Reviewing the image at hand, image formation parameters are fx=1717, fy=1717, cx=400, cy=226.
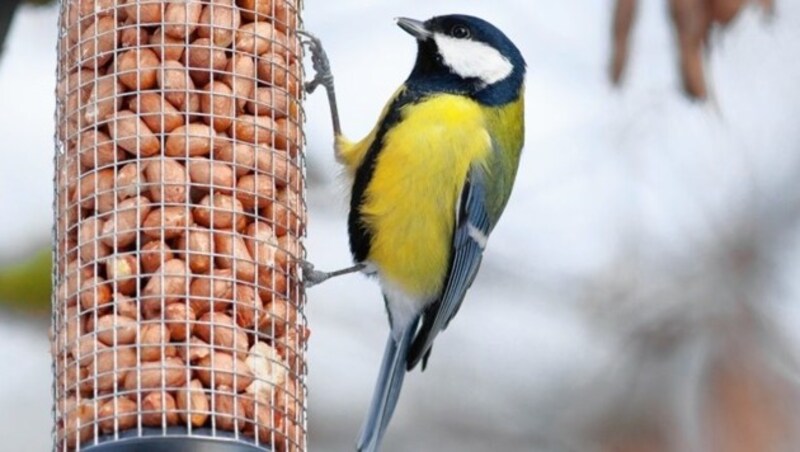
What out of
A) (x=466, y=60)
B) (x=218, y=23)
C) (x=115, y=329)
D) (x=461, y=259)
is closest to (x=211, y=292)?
(x=115, y=329)

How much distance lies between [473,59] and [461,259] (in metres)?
0.54

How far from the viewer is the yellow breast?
14.7 feet

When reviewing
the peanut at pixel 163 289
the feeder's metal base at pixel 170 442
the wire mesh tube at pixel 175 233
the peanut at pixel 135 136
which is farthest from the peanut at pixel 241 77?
the feeder's metal base at pixel 170 442

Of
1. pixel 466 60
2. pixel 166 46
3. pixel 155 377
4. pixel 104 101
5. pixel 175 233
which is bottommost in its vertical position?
pixel 155 377

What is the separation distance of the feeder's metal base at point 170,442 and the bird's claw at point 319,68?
114 centimetres

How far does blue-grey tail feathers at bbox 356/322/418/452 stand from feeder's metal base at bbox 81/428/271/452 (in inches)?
34.7

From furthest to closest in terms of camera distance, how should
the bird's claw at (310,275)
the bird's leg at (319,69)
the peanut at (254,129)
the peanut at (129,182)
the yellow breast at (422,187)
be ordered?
the yellow breast at (422,187), the bird's leg at (319,69), the bird's claw at (310,275), the peanut at (254,129), the peanut at (129,182)

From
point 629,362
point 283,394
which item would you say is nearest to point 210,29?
point 283,394

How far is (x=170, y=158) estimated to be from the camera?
12.2 feet

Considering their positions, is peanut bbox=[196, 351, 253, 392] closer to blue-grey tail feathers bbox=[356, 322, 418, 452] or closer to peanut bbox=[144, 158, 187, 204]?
peanut bbox=[144, 158, 187, 204]

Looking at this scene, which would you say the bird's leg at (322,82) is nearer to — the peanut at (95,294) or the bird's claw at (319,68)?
the bird's claw at (319,68)

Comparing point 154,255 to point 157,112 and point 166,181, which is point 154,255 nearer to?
point 166,181

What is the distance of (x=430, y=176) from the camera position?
450 centimetres

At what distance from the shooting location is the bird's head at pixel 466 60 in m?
4.62
